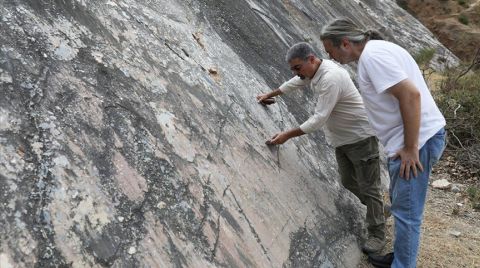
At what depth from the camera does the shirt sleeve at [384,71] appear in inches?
95.0

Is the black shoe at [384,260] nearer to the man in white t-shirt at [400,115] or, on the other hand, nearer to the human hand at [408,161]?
the man in white t-shirt at [400,115]

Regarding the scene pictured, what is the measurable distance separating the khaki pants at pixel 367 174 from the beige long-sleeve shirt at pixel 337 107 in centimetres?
7

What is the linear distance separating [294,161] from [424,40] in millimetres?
8544

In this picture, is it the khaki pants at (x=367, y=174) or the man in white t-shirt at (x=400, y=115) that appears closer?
the man in white t-shirt at (x=400, y=115)

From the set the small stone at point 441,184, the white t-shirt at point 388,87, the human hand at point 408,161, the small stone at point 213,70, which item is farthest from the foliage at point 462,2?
the human hand at point 408,161

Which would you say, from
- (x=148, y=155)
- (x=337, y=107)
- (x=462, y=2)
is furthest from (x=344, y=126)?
(x=462, y=2)

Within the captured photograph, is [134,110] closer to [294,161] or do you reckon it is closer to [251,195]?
[251,195]

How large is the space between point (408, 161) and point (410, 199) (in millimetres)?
230

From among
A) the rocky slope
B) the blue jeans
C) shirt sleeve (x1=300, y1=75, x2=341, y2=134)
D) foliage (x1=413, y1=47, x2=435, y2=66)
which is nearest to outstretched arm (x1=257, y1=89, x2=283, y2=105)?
shirt sleeve (x1=300, y1=75, x2=341, y2=134)

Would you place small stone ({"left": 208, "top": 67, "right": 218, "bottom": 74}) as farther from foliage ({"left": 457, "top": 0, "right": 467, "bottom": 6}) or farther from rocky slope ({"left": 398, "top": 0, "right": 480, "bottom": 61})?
foliage ({"left": 457, "top": 0, "right": 467, "bottom": 6})

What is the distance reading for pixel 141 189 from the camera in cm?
233

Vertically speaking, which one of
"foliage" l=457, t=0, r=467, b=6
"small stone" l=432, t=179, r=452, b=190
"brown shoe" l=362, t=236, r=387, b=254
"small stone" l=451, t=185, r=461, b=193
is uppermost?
"foliage" l=457, t=0, r=467, b=6

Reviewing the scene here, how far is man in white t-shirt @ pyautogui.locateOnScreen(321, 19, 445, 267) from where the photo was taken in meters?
2.44


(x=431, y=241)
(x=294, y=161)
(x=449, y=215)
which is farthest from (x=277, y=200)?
(x=449, y=215)
